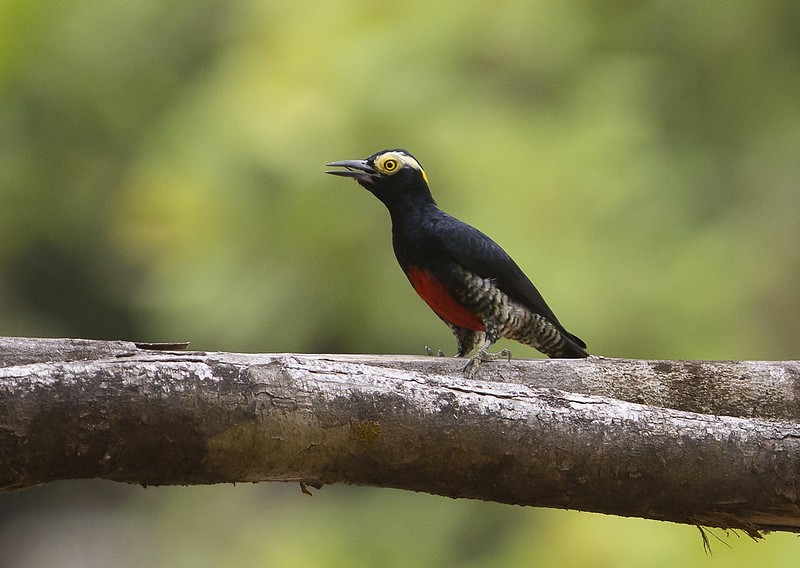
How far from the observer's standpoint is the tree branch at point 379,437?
2.03 metres

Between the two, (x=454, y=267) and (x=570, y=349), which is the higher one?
(x=454, y=267)

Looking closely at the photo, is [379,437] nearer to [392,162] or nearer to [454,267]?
[454,267]

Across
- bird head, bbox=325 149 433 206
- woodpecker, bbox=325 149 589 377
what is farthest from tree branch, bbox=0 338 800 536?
bird head, bbox=325 149 433 206

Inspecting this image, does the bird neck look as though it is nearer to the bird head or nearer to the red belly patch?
the bird head

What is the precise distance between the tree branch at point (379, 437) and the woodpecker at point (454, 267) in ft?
5.02

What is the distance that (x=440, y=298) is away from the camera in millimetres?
3988

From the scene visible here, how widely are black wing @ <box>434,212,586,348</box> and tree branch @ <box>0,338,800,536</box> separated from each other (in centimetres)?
153

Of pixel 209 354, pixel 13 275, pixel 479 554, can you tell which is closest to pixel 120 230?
pixel 13 275

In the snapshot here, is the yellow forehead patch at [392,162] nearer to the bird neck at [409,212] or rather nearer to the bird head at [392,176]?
the bird head at [392,176]

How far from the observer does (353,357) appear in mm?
2787

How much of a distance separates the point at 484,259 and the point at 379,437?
1.76m

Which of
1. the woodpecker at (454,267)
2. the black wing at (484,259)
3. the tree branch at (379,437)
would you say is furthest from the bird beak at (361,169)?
the tree branch at (379,437)

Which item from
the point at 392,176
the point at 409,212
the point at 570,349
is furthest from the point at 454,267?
the point at 570,349

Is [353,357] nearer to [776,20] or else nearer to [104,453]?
[104,453]
